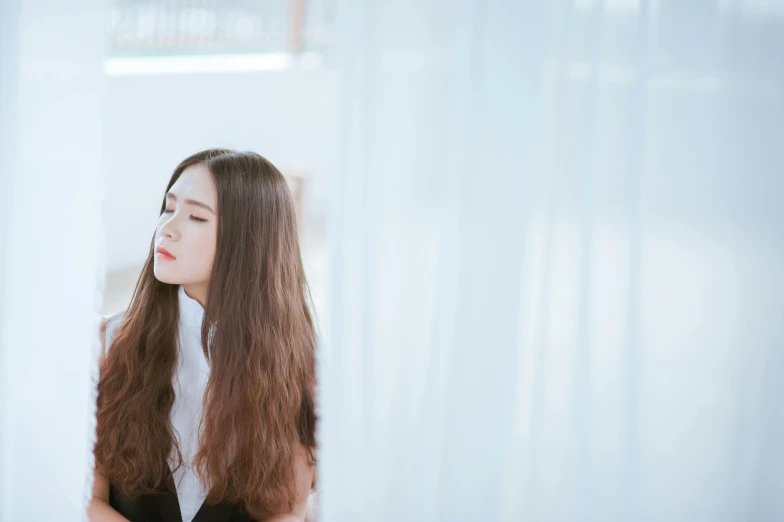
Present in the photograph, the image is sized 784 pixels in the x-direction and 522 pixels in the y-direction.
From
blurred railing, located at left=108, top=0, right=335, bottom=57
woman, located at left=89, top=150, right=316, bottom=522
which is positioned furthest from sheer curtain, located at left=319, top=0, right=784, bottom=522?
blurred railing, located at left=108, top=0, right=335, bottom=57

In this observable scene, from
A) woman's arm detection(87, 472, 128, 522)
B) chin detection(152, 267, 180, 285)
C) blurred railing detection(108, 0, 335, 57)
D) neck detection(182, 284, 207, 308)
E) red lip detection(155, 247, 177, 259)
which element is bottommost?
woman's arm detection(87, 472, 128, 522)

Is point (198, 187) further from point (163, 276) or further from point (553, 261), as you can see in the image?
point (553, 261)

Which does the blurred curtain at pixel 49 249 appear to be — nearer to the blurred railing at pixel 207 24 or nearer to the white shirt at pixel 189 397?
the white shirt at pixel 189 397

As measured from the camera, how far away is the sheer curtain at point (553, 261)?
1.00 metres

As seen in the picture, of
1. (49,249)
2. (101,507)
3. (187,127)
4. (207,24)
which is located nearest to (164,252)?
(49,249)

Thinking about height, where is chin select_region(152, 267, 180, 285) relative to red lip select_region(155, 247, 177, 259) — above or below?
below

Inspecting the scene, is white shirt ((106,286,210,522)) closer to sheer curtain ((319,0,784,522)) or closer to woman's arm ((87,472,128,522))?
woman's arm ((87,472,128,522))

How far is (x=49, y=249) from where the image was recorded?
1085 millimetres

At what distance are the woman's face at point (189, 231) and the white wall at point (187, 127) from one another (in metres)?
2.39

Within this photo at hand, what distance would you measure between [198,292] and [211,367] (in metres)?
0.14

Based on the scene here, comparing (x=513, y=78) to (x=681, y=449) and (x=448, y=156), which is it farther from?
(x=681, y=449)

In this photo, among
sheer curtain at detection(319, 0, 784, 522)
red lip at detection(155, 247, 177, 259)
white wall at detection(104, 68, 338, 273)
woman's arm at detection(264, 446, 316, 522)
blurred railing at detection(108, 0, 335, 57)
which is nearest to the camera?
A: sheer curtain at detection(319, 0, 784, 522)

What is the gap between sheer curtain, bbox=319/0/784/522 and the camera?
100cm

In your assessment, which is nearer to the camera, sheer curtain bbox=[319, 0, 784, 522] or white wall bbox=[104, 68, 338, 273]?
sheer curtain bbox=[319, 0, 784, 522]
